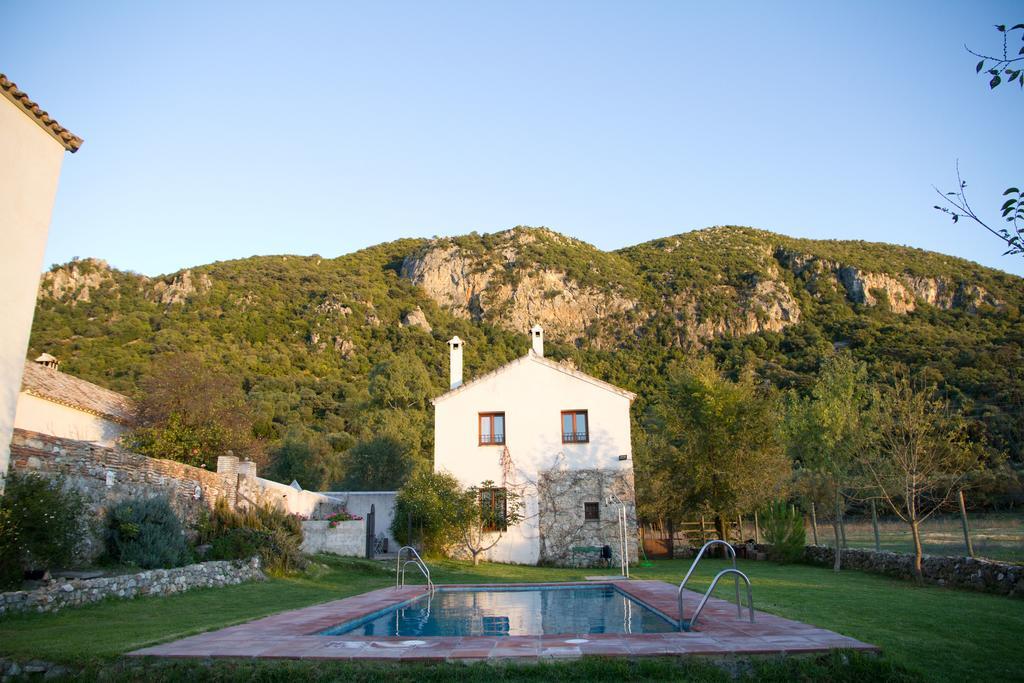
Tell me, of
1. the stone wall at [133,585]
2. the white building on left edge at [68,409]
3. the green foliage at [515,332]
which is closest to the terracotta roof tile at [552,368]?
the green foliage at [515,332]

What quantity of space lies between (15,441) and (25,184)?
14.2 feet

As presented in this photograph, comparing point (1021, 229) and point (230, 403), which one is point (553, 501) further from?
point (1021, 229)

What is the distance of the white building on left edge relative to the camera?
2041 centimetres

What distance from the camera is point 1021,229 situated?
167 inches

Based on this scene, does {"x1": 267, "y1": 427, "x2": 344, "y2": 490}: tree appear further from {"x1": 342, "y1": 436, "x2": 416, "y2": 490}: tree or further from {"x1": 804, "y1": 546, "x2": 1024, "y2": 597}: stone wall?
{"x1": 804, "y1": 546, "x2": 1024, "y2": 597}: stone wall

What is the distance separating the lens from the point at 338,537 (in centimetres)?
1973

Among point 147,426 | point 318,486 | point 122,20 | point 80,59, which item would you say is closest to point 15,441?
point 80,59

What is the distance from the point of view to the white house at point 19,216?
1012cm

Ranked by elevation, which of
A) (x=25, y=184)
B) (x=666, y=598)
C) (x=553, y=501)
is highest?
(x=25, y=184)

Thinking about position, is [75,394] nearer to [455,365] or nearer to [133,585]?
[455,365]

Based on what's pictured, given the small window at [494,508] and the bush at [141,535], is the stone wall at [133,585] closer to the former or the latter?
the bush at [141,535]

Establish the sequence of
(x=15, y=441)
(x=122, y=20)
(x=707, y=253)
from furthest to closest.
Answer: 1. (x=707, y=253)
2. (x=122, y=20)
3. (x=15, y=441)

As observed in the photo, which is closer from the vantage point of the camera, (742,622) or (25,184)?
(742,622)

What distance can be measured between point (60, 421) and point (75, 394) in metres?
1.93
